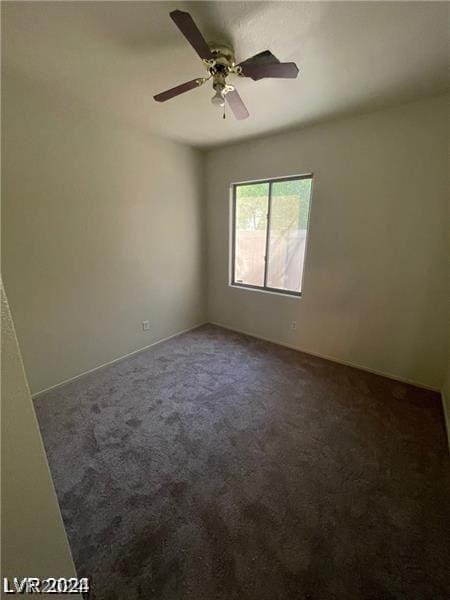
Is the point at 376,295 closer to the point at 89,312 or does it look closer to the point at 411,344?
the point at 411,344

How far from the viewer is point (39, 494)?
0.64 m

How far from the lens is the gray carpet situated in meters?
1.11

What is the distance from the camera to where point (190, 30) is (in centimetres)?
117

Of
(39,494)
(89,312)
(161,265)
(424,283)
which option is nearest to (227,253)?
(161,265)

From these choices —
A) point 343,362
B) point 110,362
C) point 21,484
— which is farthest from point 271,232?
point 21,484

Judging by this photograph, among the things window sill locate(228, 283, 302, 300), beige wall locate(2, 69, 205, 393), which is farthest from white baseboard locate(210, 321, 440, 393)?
beige wall locate(2, 69, 205, 393)

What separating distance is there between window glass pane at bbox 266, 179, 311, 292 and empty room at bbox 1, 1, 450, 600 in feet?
0.09

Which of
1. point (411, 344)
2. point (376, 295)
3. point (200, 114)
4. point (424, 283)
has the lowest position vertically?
point (411, 344)

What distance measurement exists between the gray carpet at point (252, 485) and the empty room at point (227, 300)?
12 mm

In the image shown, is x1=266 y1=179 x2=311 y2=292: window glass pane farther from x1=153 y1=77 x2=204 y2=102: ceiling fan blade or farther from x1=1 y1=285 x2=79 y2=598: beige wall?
x1=1 y1=285 x2=79 y2=598: beige wall

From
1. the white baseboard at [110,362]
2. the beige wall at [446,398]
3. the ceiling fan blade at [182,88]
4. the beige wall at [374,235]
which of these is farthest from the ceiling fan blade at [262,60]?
the white baseboard at [110,362]

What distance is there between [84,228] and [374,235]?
2906 mm

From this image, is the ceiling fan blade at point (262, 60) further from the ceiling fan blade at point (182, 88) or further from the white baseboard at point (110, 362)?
the white baseboard at point (110, 362)

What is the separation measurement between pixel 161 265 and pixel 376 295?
2559mm
